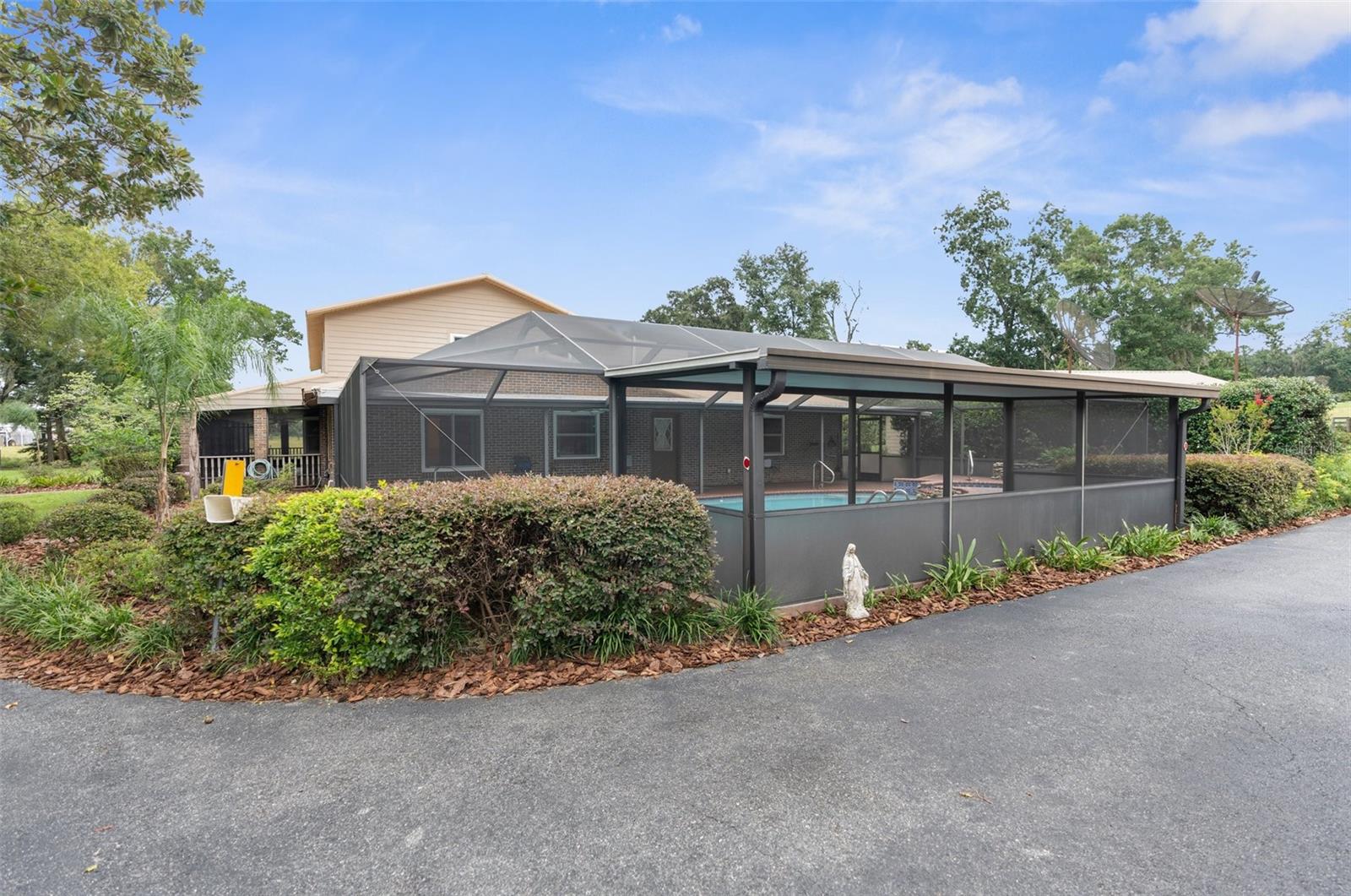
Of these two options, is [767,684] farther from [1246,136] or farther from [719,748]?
[1246,136]

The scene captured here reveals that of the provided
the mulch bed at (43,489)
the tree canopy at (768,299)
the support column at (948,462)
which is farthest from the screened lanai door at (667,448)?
the tree canopy at (768,299)

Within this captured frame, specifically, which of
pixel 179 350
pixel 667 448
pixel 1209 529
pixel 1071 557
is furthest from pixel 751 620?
pixel 667 448

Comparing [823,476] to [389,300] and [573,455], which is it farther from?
[389,300]

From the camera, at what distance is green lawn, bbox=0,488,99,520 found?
11750 mm

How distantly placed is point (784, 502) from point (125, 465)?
13.0 meters

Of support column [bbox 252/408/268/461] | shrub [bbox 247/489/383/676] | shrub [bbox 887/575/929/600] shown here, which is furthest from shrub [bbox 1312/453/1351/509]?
support column [bbox 252/408/268/461]

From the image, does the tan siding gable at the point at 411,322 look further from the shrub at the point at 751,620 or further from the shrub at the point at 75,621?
the shrub at the point at 751,620

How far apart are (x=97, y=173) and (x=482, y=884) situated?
766 cm

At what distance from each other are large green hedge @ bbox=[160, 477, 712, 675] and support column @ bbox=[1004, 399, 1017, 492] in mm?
5528

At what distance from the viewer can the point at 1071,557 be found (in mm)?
Result: 7047

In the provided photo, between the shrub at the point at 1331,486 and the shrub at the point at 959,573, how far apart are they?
9.17 m

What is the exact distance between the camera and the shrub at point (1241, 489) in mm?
9430

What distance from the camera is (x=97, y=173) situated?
20.9 ft

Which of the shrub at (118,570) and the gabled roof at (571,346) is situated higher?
the gabled roof at (571,346)
